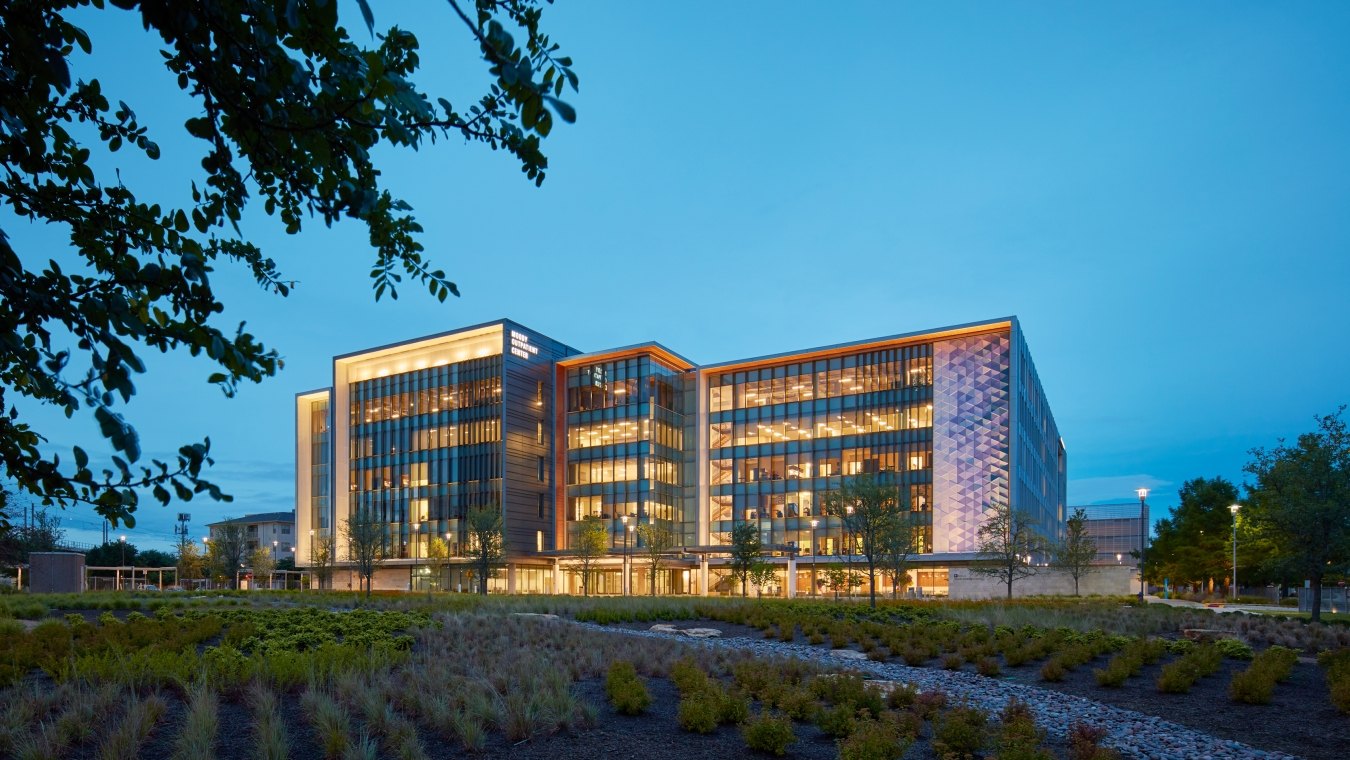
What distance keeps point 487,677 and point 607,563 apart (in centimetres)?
6253

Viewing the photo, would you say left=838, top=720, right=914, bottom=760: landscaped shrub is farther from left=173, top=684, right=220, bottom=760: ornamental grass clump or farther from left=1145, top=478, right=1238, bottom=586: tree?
left=1145, top=478, right=1238, bottom=586: tree

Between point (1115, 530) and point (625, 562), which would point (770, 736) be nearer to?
point (625, 562)

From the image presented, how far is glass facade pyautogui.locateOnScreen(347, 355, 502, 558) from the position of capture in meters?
74.3

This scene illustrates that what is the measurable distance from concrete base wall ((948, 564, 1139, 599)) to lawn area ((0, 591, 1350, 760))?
38222mm

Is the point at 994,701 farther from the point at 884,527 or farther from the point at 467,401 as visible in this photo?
the point at 467,401

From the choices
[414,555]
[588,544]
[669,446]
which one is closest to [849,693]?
[588,544]

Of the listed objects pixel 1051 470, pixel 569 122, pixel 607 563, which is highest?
pixel 569 122

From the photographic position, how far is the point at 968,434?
64.4 m

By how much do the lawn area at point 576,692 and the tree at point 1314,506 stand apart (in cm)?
1103

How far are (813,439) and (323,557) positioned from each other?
1599 inches

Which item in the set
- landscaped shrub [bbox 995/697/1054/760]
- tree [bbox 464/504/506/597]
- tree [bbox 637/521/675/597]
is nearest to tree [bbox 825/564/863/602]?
tree [bbox 637/521/675/597]

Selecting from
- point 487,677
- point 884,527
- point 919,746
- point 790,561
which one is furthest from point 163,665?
point 790,561

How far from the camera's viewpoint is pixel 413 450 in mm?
78750

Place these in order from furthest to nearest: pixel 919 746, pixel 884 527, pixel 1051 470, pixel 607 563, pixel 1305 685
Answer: pixel 1051 470 < pixel 607 563 < pixel 884 527 < pixel 1305 685 < pixel 919 746
